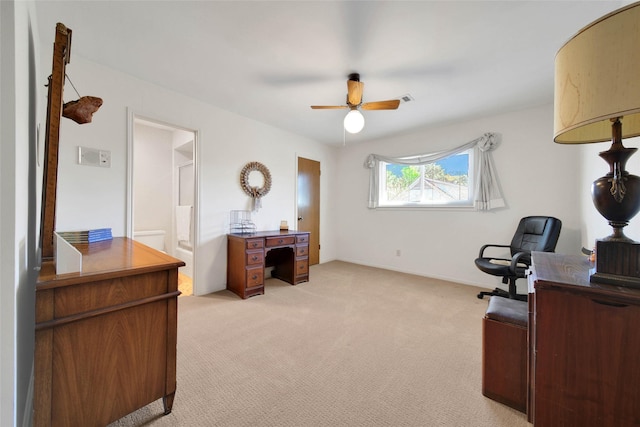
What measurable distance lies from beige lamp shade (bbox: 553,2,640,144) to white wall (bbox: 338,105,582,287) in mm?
2927

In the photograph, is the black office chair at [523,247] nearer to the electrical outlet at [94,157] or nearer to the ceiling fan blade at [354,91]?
the ceiling fan blade at [354,91]

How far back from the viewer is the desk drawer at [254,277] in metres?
2.92

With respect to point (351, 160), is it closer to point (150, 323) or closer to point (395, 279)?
point (395, 279)

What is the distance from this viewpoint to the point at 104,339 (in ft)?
3.41

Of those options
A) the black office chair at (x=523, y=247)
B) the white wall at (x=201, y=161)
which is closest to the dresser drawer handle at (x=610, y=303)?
the black office chair at (x=523, y=247)

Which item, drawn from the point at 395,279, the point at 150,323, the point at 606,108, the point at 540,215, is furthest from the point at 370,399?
the point at 540,215

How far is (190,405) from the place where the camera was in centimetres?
133

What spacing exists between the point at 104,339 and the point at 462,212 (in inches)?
159

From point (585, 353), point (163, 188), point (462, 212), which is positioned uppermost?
point (163, 188)

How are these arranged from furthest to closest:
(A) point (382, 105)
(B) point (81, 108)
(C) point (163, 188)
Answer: (C) point (163, 188), (A) point (382, 105), (B) point (81, 108)

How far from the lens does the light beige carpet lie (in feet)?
4.18

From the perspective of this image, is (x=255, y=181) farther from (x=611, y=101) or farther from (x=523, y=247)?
(x=523, y=247)

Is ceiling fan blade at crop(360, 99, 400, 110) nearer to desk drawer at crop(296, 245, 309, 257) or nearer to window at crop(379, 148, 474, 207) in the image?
window at crop(379, 148, 474, 207)

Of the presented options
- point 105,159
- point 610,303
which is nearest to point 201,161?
point 105,159
